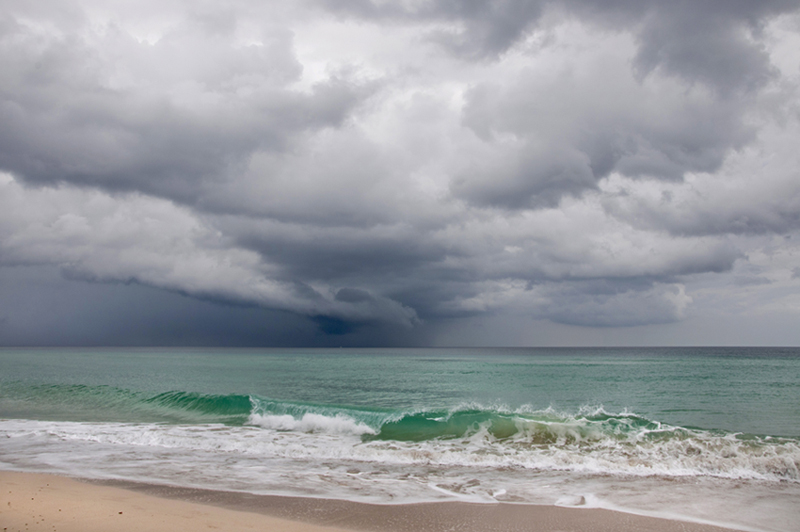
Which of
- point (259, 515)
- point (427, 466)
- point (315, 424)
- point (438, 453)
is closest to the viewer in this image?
point (259, 515)

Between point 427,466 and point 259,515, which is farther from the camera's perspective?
point 427,466

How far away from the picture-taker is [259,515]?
803 centimetres

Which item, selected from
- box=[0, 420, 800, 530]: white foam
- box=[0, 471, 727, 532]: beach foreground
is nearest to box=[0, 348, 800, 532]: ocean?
box=[0, 420, 800, 530]: white foam

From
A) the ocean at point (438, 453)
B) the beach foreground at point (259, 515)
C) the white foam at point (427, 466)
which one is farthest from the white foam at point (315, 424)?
the beach foreground at point (259, 515)

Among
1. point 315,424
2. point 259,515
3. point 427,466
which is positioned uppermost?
point 259,515

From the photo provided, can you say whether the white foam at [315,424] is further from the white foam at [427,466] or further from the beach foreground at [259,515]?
the beach foreground at [259,515]

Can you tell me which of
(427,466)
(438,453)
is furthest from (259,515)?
(438,453)

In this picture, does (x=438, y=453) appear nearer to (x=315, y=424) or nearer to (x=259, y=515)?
(x=315, y=424)

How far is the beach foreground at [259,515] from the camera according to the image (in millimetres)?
7289

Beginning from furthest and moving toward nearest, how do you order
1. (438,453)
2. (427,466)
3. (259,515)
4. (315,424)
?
1. (315,424)
2. (438,453)
3. (427,466)
4. (259,515)

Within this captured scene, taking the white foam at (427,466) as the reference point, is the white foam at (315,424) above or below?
below

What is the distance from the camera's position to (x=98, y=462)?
12.6 meters

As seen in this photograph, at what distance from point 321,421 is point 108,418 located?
37.2 ft

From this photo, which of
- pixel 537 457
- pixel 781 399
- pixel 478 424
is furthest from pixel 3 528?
pixel 781 399
